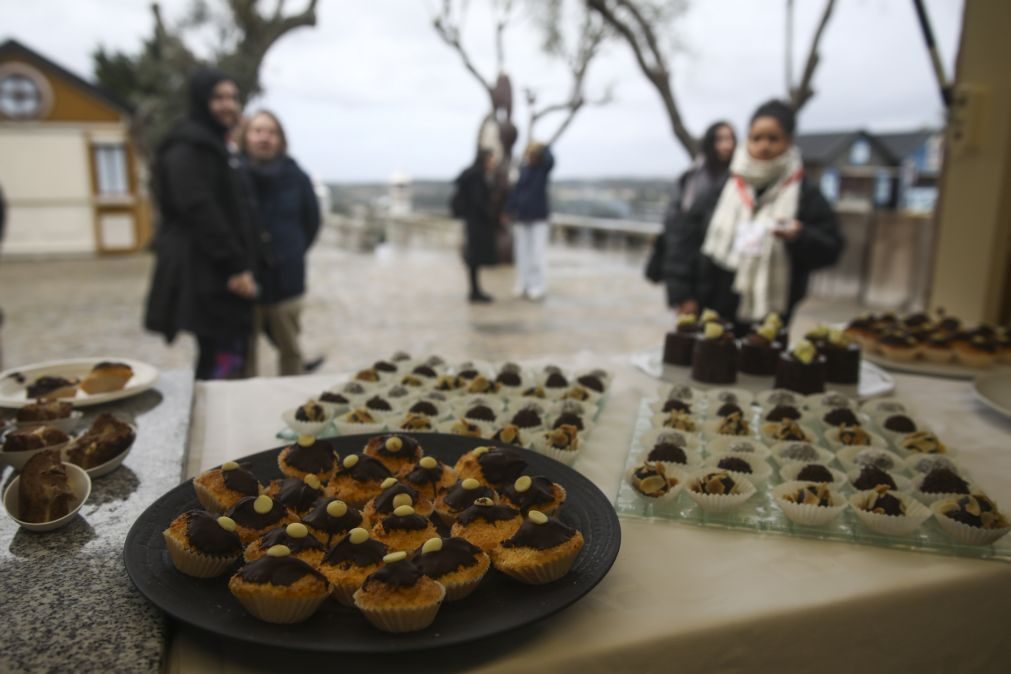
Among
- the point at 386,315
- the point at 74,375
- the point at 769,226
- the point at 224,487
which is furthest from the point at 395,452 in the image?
the point at 386,315

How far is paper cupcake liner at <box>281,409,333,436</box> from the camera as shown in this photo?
180 cm

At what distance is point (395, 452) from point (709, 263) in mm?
2303

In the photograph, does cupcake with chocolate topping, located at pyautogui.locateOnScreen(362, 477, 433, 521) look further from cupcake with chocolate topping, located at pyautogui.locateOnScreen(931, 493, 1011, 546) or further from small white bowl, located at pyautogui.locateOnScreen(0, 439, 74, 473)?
cupcake with chocolate topping, located at pyautogui.locateOnScreen(931, 493, 1011, 546)

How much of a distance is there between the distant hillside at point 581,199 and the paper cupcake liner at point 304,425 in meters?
11.9

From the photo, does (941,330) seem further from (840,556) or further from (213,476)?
(213,476)

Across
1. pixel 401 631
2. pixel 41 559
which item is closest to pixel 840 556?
pixel 401 631

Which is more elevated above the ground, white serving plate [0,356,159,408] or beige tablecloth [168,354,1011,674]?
white serving plate [0,356,159,408]

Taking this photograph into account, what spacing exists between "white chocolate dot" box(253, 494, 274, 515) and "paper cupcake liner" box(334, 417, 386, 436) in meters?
0.58

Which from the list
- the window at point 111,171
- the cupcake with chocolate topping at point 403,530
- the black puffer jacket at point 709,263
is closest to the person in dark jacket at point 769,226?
the black puffer jacket at point 709,263

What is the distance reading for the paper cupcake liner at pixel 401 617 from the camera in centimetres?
97

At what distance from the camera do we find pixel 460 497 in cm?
130

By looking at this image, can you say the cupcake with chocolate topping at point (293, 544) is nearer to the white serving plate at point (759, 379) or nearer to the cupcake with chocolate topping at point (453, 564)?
the cupcake with chocolate topping at point (453, 564)

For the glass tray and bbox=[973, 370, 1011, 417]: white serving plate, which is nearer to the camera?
the glass tray

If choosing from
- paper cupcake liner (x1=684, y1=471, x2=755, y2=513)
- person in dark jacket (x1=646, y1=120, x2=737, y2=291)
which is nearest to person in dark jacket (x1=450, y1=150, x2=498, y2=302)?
person in dark jacket (x1=646, y1=120, x2=737, y2=291)
